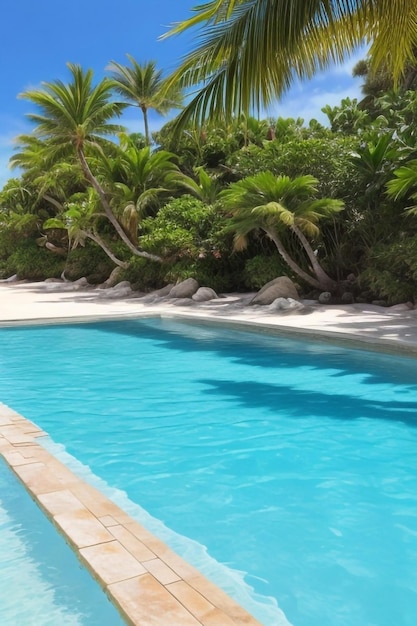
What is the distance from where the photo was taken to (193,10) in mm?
7496

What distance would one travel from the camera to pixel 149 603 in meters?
2.39

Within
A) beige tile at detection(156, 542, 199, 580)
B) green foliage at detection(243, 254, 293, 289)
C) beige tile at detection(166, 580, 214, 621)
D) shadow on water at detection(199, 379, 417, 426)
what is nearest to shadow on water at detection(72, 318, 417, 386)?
shadow on water at detection(199, 379, 417, 426)

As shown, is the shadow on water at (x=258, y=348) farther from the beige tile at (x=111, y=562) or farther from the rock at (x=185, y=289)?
the beige tile at (x=111, y=562)

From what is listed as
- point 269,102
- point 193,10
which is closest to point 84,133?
point 193,10

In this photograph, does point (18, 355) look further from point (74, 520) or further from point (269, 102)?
point (74, 520)

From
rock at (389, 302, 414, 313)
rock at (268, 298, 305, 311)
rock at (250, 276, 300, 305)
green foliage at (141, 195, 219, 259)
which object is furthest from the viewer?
green foliage at (141, 195, 219, 259)

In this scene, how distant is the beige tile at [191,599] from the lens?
234cm

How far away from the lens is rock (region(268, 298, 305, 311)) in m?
14.3

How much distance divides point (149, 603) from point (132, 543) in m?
0.58

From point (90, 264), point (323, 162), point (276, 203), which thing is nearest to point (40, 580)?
point (276, 203)

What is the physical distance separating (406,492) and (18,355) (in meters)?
7.73

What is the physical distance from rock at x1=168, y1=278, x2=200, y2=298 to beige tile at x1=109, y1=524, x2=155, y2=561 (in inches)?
620

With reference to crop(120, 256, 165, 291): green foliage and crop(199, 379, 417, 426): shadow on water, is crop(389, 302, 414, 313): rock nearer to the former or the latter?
crop(199, 379, 417, 426): shadow on water

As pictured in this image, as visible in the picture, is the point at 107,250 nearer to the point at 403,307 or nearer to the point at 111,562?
the point at 403,307
